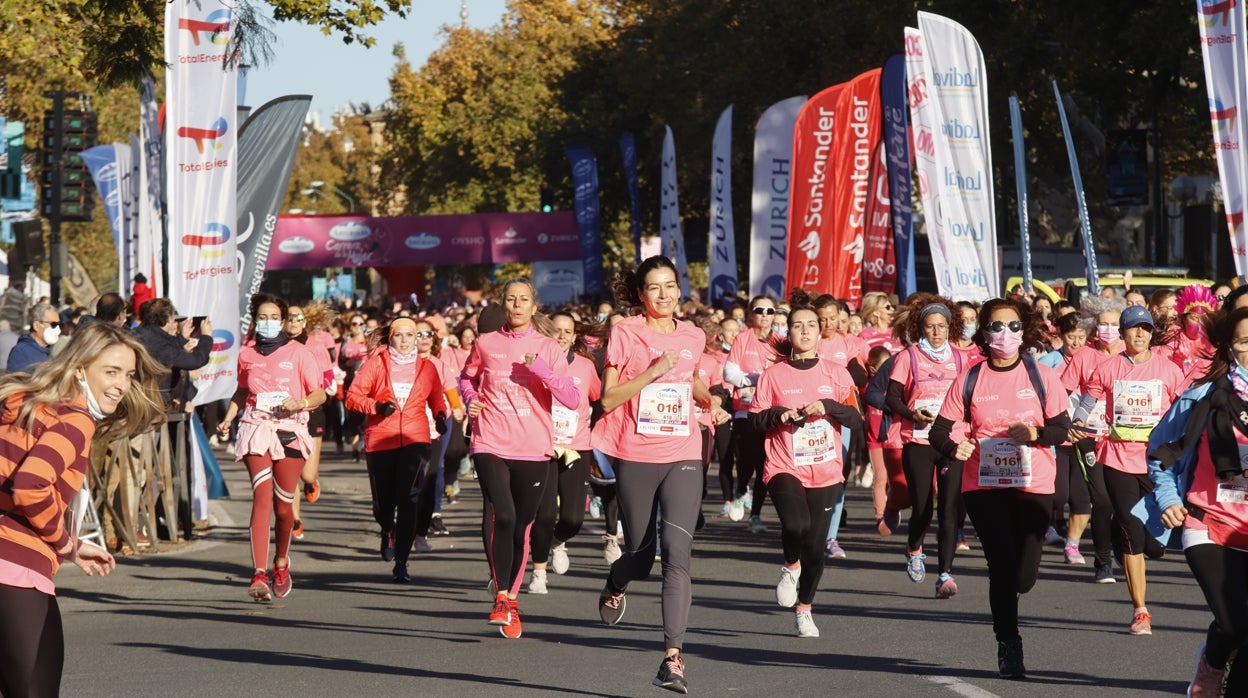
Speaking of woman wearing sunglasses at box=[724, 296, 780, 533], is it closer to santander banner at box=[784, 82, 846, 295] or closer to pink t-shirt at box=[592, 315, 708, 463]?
santander banner at box=[784, 82, 846, 295]

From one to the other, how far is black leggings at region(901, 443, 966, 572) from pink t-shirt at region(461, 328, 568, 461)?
2799 mm

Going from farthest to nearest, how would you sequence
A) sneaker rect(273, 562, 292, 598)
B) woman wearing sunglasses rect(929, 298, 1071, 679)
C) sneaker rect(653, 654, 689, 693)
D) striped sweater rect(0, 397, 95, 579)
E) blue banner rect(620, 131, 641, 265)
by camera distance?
blue banner rect(620, 131, 641, 265), sneaker rect(273, 562, 292, 598), woman wearing sunglasses rect(929, 298, 1071, 679), sneaker rect(653, 654, 689, 693), striped sweater rect(0, 397, 95, 579)

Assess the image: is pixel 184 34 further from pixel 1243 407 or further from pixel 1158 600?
pixel 1243 407

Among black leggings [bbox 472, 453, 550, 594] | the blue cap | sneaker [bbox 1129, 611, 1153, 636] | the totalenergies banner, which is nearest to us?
sneaker [bbox 1129, 611, 1153, 636]

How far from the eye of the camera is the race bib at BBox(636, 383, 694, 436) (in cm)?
880

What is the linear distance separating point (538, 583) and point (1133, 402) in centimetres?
388

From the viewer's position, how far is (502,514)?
10508mm

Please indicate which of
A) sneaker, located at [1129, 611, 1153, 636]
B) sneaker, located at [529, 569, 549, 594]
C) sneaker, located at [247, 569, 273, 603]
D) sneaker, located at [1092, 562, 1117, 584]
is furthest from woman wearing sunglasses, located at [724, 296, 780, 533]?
sneaker, located at [1129, 611, 1153, 636]

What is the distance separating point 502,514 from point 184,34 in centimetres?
603

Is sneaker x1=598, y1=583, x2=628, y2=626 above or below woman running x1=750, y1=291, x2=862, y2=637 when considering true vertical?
below

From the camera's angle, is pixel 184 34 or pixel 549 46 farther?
pixel 549 46

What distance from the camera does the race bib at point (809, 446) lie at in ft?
34.6

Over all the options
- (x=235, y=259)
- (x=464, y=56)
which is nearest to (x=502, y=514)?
(x=235, y=259)

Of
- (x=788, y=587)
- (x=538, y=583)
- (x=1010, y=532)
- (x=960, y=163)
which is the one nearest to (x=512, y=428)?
(x=788, y=587)
